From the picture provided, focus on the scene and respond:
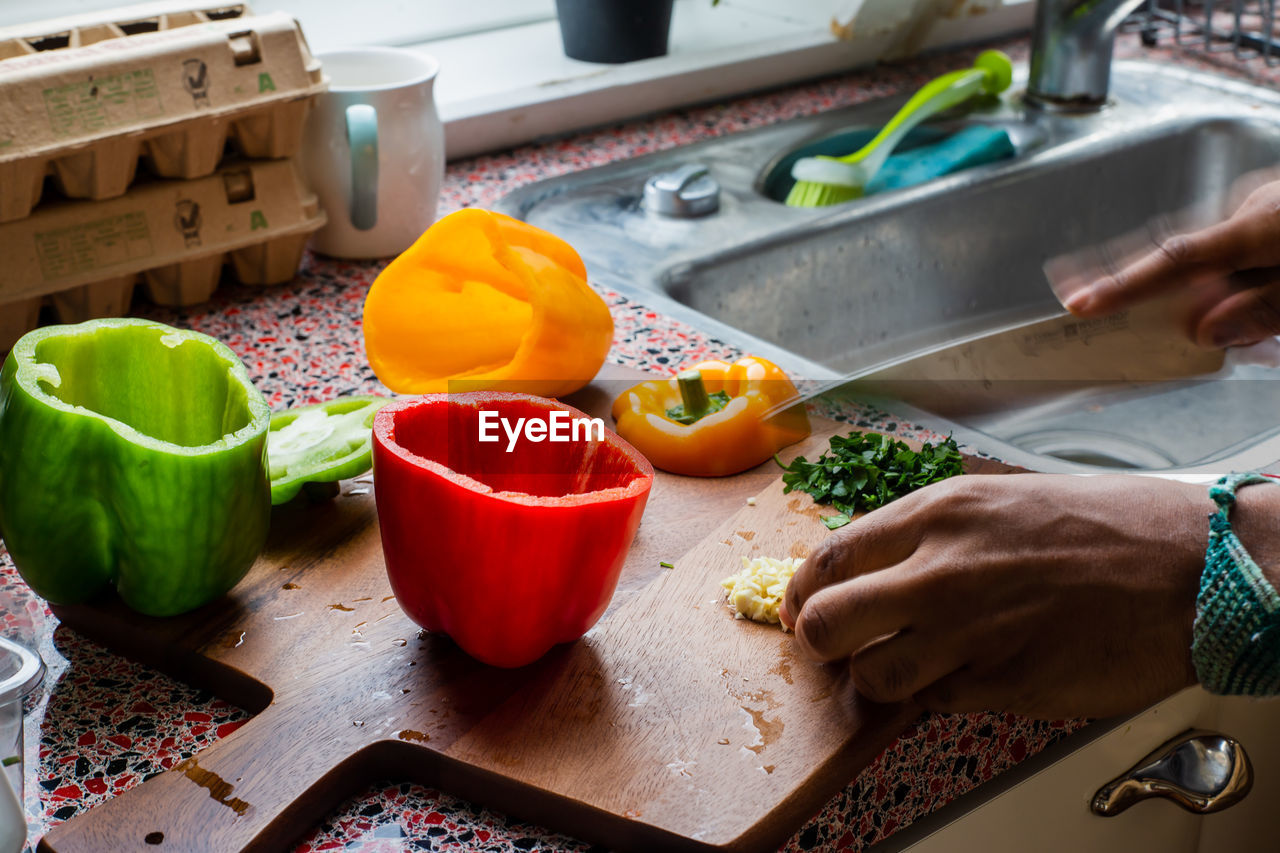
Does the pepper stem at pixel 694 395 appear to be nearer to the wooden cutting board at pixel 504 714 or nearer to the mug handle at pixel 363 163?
the wooden cutting board at pixel 504 714

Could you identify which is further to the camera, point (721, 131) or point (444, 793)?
point (721, 131)

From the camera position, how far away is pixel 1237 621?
69 centimetres

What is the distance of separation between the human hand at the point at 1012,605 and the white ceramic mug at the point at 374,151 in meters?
0.71

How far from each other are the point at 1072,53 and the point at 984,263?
37 centimetres

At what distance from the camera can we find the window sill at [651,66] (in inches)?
64.0

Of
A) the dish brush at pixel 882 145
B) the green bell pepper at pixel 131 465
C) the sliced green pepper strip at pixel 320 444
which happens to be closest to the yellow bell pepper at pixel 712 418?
the sliced green pepper strip at pixel 320 444

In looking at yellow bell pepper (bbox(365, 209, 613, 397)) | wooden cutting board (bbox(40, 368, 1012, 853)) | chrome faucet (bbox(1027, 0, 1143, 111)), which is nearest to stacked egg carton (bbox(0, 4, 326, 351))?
yellow bell pepper (bbox(365, 209, 613, 397))

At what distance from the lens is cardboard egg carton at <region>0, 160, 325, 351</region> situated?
1062 millimetres

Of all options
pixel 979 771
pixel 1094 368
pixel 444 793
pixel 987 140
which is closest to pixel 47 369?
pixel 444 793

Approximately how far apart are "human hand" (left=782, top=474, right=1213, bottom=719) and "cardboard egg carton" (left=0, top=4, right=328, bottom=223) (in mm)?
702

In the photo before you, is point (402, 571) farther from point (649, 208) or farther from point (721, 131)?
point (721, 131)

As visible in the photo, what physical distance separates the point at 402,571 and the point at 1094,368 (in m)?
0.61

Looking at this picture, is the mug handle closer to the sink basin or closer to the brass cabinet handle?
the sink basin

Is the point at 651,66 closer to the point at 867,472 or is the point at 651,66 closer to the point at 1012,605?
the point at 867,472
